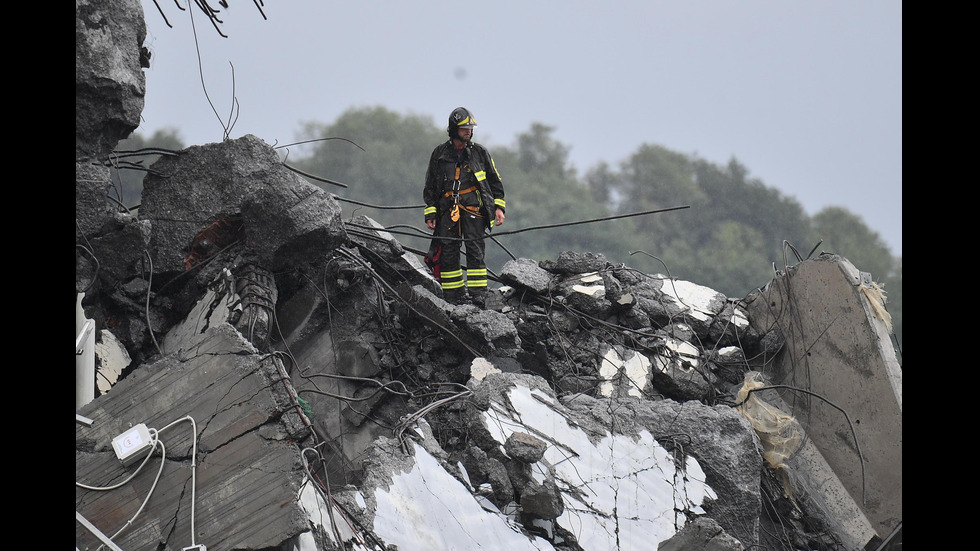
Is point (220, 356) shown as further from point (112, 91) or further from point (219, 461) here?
point (112, 91)

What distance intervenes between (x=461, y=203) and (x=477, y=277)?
63 centimetres

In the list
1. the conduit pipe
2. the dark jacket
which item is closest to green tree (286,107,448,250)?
the dark jacket

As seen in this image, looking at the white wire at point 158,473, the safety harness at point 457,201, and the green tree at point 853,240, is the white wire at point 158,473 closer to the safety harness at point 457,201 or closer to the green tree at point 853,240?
the safety harness at point 457,201

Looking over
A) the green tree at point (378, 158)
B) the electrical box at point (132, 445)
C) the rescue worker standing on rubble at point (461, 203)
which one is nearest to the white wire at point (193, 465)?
the electrical box at point (132, 445)

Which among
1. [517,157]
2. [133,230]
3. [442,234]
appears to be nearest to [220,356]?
[133,230]

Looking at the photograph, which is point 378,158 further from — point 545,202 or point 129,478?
point 129,478

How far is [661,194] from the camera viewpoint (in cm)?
5556

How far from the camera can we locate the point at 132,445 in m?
3.76

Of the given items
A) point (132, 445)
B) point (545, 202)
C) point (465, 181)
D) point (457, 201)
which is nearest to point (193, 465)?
point (132, 445)

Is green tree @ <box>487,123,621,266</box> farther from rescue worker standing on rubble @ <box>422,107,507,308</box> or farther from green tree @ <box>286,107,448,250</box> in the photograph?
rescue worker standing on rubble @ <box>422,107,507,308</box>

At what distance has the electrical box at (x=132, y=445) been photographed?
3744 millimetres

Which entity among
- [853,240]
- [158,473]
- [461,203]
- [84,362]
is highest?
[853,240]

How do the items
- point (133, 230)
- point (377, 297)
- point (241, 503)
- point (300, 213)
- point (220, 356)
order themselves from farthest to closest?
point (377, 297)
point (300, 213)
point (133, 230)
point (220, 356)
point (241, 503)

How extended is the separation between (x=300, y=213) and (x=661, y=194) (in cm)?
5147
